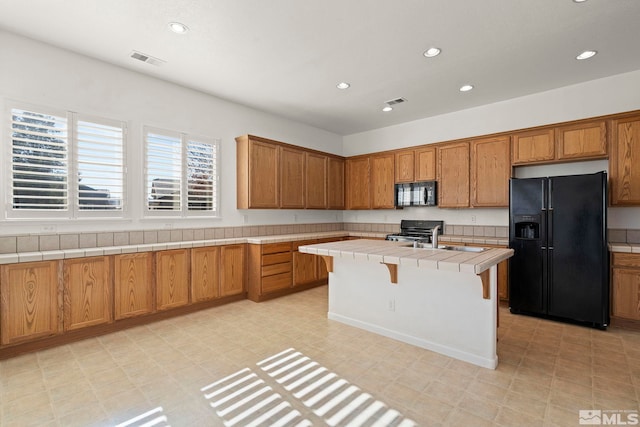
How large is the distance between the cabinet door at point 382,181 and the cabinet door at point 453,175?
89 cm

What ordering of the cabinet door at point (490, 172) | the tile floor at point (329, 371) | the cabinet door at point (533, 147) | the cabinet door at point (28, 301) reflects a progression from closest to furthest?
the tile floor at point (329, 371) < the cabinet door at point (28, 301) < the cabinet door at point (533, 147) < the cabinet door at point (490, 172)

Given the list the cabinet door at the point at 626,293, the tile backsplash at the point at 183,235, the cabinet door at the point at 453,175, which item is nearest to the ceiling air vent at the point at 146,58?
the tile backsplash at the point at 183,235

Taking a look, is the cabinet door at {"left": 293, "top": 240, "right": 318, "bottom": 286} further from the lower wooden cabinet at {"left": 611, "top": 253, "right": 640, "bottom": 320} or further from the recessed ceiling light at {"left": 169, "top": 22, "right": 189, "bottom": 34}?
the lower wooden cabinet at {"left": 611, "top": 253, "right": 640, "bottom": 320}

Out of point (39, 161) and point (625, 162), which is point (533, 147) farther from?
point (39, 161)

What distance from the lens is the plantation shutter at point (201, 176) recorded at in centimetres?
424

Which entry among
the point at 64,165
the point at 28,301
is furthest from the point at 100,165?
the point at 28,301

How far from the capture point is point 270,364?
8.54 ft

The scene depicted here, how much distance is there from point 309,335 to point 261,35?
298cm

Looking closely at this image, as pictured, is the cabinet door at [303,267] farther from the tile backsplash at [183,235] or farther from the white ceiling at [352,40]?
the white ceiling at [352,40]

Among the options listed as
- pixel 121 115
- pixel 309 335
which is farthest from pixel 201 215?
pixel 309 335

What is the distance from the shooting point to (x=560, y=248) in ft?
11.7

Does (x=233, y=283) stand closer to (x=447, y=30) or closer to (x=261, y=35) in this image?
(x=261, y=35)

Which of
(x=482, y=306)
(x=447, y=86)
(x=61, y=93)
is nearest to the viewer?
(x=482, y=306)

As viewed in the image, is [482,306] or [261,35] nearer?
[482,306]
